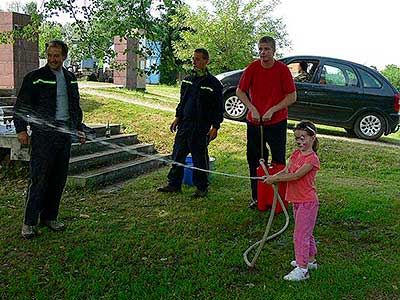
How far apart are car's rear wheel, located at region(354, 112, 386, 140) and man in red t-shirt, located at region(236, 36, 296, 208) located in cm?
659

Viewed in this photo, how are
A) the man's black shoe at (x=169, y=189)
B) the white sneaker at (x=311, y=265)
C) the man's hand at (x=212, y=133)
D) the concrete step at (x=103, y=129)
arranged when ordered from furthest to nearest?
1. the concrete step at (x=103, y=129)
2. the man's black shoe at (x=169, y=189)
3. the man's hand at (x=212, y=133)
4. the white sneaker at (x=311, y=265)

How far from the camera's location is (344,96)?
1136 centimetres

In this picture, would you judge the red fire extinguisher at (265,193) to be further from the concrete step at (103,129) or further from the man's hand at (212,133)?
the concrete step at (103,129)

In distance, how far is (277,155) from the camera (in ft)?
18.0

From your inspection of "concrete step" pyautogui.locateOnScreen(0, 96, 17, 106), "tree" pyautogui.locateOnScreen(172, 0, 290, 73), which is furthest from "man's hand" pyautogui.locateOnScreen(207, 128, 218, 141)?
"tree" pyautogui.locateOnScreen(172, 0, 290, 73)

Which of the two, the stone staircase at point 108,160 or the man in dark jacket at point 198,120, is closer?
the man in dark jacket at point 198,120

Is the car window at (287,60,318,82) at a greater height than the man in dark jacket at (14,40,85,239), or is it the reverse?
the car window at (287,60,318,82)

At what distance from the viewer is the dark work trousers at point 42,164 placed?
4660 mm

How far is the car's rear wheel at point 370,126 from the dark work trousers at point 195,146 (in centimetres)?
628

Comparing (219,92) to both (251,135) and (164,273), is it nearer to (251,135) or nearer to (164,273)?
(251,135)

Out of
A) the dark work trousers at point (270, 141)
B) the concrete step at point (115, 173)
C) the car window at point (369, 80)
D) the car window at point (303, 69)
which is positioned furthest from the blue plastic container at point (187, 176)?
the car window at point (369, 80)

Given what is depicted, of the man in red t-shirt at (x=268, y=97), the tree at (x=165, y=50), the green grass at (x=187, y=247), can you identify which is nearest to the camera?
the green grass at (x=187, y=247)

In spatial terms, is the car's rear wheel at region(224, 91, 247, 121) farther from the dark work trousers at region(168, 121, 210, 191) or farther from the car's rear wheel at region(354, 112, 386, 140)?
the dark work trousers at region(168, 121, 210, 191)

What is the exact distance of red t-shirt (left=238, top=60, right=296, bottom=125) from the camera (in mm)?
5312
